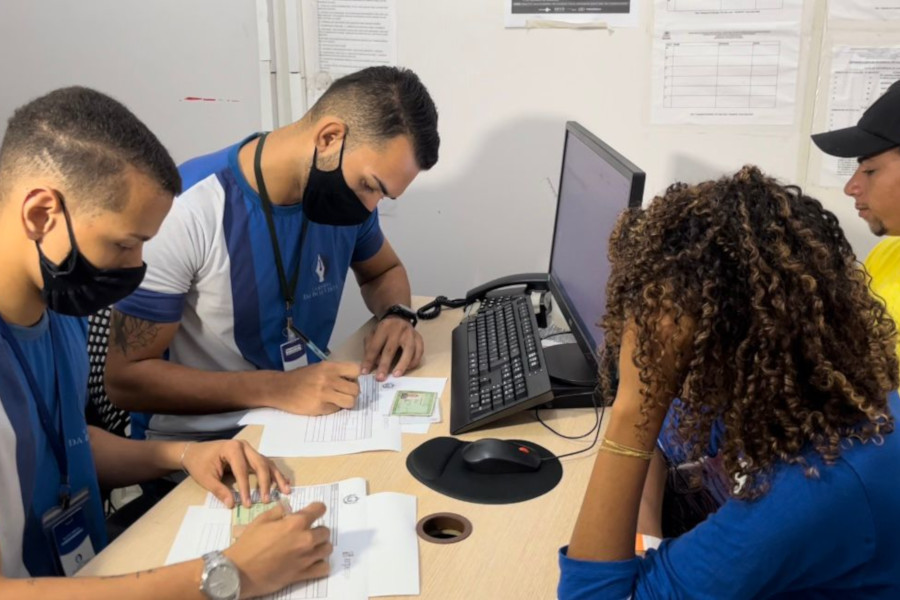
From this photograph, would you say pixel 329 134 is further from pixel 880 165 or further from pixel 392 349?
pixel 880 165

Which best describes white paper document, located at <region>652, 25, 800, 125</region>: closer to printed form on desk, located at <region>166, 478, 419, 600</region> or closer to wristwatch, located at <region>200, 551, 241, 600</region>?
printed form on desk, located at <region>166, 478, 419, 600</region>

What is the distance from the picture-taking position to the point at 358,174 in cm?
153

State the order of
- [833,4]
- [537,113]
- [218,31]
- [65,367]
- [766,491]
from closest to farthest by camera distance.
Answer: [766,491] < [65,367] < [833,4] < [537,113] < [218,31]

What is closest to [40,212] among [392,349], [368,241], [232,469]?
[232,469]

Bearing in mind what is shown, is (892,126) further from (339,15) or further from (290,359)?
(339,15)

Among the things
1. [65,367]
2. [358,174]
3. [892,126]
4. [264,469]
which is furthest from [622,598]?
[892,126]

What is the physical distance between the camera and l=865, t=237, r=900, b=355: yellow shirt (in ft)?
5.14

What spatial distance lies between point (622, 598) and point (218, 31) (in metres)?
2.14

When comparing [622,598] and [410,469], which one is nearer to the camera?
[622,598]

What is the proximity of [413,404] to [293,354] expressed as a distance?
1.15ft

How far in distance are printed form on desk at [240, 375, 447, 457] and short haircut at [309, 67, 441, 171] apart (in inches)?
19.3

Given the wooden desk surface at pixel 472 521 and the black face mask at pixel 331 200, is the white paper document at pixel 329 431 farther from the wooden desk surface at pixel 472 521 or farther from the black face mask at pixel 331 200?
the black face mask at pixel 331 200

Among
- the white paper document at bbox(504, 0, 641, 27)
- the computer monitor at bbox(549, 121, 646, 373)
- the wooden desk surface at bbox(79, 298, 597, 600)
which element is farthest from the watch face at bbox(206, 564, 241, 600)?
the white paper document at bbox(504, 0, 641, 27)

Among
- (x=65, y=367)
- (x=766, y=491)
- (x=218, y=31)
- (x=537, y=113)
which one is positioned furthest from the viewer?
(x=218, y=31)
